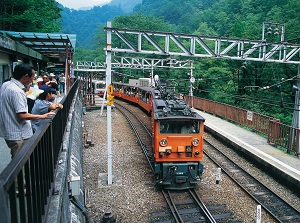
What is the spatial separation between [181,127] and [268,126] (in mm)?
7211

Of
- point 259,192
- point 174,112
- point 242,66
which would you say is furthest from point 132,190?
point 242,66

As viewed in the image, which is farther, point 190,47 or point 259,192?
point 190,47

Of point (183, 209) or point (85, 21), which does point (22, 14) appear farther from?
point (85, 21)

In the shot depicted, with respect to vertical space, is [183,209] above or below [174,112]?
below

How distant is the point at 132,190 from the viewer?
29.7 feet

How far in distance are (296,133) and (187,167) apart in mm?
6209

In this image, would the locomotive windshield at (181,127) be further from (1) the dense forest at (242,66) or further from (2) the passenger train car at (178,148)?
(1) the dense forest at (242,66)

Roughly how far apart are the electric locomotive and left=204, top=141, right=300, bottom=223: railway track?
2023mm

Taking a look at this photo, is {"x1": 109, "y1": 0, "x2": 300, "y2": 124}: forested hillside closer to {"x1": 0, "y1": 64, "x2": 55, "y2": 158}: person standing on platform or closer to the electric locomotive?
the electric locomotive

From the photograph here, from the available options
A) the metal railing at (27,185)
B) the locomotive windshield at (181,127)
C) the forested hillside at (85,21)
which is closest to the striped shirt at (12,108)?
the metal railing at (27,185)

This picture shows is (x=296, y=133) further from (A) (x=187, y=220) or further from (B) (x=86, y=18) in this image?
(B) (x=86, y=18)

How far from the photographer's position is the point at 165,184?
8.74 m

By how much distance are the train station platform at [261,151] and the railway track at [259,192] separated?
92 cm

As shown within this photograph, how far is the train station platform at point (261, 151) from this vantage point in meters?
9.94
